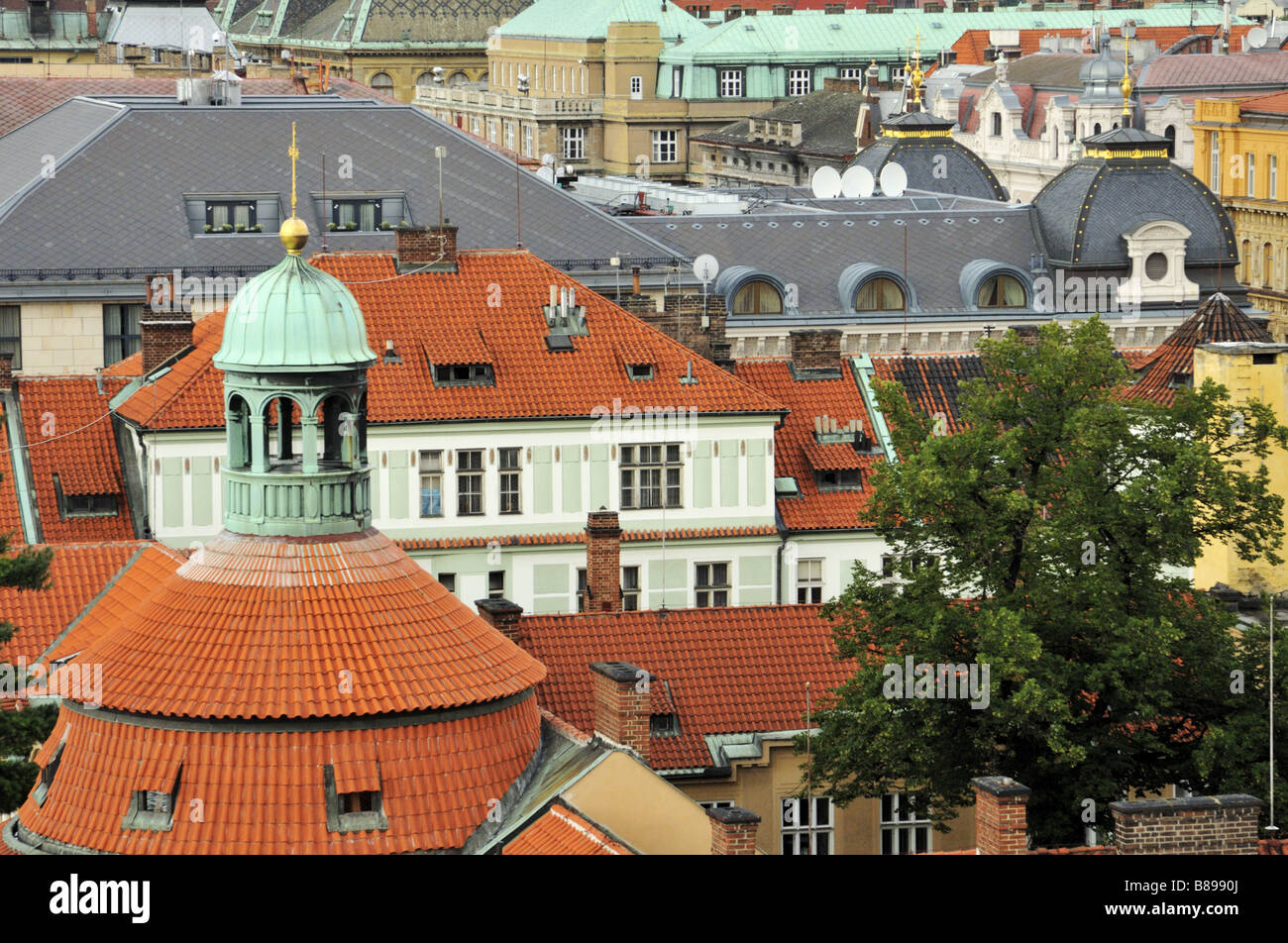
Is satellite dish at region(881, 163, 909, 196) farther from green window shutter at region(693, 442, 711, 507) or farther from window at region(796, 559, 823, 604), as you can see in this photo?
green window shutter at region(693, 442, 711, 507)

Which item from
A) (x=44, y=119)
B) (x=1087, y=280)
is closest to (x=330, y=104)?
(x=44, y=119)

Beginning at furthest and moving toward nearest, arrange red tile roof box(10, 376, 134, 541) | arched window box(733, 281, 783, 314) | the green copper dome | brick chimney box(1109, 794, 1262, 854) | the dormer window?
arched window box(733, 281, 783, 314), the dormer window, red tile roof box(10, 376, 134, 541), the green copper dome, brick chimney box(1109, 794, 1262, 854)

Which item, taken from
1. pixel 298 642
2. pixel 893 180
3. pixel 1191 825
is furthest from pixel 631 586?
pixel 893 180

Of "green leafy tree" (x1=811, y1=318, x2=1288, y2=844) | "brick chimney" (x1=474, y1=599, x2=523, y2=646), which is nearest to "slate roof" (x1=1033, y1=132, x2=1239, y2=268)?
"green leafy tree" (x1=811, y1=318, x2=1288, y2=844)

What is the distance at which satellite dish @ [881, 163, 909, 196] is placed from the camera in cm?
12606

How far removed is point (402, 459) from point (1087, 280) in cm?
4234

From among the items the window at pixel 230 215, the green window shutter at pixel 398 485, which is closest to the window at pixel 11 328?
the window at pixel 230 215

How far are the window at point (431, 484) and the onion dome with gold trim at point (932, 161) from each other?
187 feet

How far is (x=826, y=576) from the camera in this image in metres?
77.3

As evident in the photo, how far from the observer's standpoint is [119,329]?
300 feet

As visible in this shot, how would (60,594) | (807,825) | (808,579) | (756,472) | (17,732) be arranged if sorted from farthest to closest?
(808,579) → (756,472) → (60,594) → (807,825) → (17,732)

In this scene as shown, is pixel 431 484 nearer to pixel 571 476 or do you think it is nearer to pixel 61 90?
pixel 571 476

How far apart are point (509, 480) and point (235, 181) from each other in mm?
23716

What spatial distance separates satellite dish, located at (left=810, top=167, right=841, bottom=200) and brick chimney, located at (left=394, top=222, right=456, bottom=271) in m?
52.0
